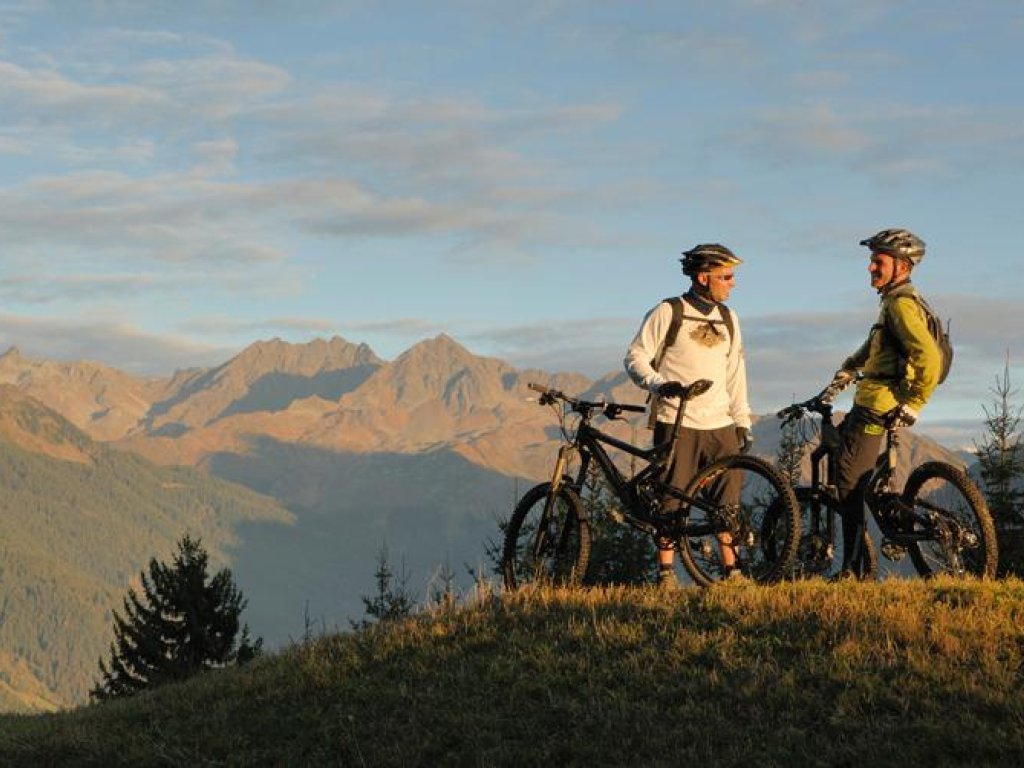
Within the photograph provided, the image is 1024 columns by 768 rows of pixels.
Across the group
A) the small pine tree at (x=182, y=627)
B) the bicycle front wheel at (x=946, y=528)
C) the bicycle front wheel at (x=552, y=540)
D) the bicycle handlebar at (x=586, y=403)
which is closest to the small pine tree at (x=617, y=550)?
the bicycle front wheel at (x=552, y=540)

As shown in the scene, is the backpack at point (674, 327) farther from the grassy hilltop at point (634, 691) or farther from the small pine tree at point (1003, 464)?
the small pine tree at point (1003, 464)

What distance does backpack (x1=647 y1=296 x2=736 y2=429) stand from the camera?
12133 mm

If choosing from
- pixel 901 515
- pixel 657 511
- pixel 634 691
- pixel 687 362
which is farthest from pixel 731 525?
pixel 634 691

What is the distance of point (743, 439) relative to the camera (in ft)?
41.2

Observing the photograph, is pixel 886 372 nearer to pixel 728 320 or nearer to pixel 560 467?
pixel 728 320

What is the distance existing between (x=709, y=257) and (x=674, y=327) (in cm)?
73

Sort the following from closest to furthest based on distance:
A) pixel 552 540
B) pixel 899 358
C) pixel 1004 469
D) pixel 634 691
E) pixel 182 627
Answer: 1. pixel 634 691
2. pixel 899 358
3. pixel 552 540
4. pixel 1004 469
5. pixel 182 627

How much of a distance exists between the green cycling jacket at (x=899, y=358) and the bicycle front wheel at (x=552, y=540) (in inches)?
114

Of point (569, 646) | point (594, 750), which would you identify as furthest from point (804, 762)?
point (569, 646)

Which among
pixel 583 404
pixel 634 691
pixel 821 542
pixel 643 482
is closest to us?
pixel 634 691

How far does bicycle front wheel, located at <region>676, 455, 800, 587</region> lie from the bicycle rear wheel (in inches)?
9.5

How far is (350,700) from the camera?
1102cm

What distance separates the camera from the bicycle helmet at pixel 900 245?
11586 mm

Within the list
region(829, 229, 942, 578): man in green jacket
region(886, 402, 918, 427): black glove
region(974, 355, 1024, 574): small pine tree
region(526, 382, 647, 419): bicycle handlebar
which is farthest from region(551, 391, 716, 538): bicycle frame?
region(974, 355, 1024, 574): small pine tree
